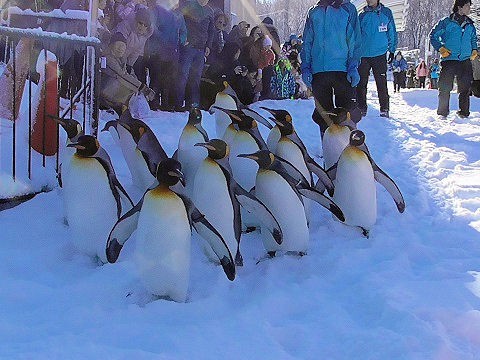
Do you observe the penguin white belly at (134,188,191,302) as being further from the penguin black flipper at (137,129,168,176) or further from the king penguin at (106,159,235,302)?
the penguin black flipper at (137,129,168,176)

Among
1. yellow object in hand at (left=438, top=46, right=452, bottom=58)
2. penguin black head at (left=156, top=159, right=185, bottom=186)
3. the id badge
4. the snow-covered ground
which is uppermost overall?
the id badge

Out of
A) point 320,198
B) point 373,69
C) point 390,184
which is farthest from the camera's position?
point 373,69

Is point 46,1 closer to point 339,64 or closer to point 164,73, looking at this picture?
point 164,73

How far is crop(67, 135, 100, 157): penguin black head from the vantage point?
8.64 ft

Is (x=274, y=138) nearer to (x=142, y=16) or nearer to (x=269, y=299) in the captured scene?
(x=269, y=299)

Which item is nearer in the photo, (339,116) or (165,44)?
Answer: (339,116)

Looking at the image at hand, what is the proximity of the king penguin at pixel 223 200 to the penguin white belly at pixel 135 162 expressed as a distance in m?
0.70

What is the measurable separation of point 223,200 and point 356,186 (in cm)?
99

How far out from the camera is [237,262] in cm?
269

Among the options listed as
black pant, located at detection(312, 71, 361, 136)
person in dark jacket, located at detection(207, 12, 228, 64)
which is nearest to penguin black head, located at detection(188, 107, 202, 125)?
black pant, located at detection(312, 71, 361, 136)

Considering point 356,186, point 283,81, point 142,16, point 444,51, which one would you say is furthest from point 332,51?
point 283,81

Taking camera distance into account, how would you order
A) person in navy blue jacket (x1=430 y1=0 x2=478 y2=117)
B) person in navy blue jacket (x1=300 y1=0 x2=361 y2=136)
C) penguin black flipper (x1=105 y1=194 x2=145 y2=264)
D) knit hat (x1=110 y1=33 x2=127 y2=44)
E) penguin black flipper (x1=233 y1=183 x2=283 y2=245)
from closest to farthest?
1. penguin black flipper (x1=105 y1=194 x2=145 y2=264)
2. penguin black flipper (x1=233 y1=183 x2=283 y2=245)
3. person in navy blue jacket (x1=300 y1=0 x2=361 y2=136)
4. knit hat (x1=110 y1=33 x2=127 y2=44)
5. person in navy blue jacket (x1=430 y1=0 x2=478 y2=117)

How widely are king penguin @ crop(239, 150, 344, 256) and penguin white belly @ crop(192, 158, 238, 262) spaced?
24 cm

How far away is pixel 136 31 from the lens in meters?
5.61
